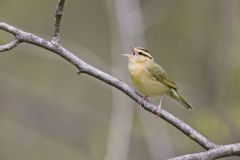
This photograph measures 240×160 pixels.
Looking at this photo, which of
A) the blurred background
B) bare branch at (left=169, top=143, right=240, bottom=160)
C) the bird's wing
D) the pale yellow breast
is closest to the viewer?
bare branch at (left=169, top=143, right=240, bottom=160)

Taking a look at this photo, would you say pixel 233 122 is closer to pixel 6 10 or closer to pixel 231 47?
pixel 231 47

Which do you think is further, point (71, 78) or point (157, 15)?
point (71, 78)

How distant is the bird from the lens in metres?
5.34

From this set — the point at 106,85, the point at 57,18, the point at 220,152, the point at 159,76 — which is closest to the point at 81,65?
the point at 57,18

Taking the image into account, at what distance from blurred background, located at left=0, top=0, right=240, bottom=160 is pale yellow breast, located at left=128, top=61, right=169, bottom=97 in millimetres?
1982

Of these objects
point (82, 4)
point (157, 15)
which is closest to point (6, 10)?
point (82, 4)

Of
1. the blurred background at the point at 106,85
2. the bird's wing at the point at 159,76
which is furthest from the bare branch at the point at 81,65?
the blurred background at the point at 106,85

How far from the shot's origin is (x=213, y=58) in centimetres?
907

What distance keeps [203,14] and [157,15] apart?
0.72 m

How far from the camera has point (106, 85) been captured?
30.9 ft

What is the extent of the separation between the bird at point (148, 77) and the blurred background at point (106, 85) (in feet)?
6.08

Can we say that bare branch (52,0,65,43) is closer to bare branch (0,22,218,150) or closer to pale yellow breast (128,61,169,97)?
bare branch (0,22,218,150)

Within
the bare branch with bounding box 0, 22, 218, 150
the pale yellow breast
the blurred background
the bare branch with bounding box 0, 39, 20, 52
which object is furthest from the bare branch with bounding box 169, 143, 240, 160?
the blurred background

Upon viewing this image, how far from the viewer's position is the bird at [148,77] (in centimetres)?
534
